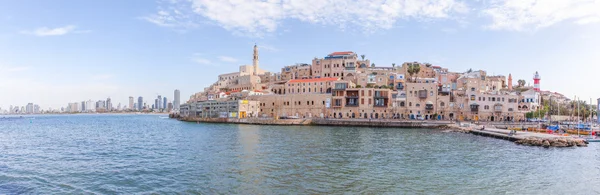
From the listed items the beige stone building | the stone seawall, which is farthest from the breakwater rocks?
the beige stone building

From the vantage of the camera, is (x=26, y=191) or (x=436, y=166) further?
(x=436, y=166)

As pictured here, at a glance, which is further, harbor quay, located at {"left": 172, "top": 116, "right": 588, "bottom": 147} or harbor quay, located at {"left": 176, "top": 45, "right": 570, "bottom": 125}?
harbor quay, located at {"left": 176, "top": 45, "right": 570, "bottom": 125}

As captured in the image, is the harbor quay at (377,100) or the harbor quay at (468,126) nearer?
the harbor quay at (468,126)

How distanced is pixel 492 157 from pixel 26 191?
29.5m

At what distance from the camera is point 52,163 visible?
24438 mm

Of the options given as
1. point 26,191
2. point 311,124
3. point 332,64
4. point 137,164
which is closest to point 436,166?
point 137,164

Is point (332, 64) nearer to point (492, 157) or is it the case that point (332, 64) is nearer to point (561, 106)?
point (561, 106)

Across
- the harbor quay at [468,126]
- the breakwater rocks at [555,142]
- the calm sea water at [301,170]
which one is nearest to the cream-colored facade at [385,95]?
the harbor quay at [468,126]

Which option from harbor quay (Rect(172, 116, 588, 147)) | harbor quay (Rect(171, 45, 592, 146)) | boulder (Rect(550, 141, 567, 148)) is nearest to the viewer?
boulder (Rect(550, 141, 567, 148))

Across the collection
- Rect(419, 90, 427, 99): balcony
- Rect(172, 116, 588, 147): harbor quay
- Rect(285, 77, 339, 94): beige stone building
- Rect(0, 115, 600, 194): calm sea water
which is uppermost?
Rect(285, 77, 339, 94): beige stone building

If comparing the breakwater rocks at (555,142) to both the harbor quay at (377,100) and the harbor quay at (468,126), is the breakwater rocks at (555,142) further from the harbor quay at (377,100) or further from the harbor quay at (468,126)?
the harbor quay at (377,100)

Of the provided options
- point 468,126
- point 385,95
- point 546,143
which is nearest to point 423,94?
point 385,95

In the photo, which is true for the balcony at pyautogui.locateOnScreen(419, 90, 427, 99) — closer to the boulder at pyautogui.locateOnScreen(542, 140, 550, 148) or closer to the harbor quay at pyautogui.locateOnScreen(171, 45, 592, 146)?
the harbor quay at pyautogui.locateOnScreen(171, 45, 592, 146)

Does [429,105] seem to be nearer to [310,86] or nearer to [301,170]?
[310,86]
